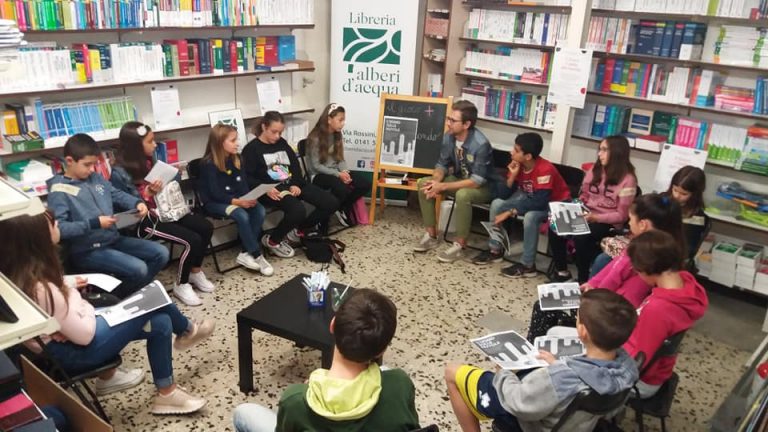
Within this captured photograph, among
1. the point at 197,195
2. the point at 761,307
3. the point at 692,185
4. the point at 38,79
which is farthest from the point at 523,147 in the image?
the point at 38,79

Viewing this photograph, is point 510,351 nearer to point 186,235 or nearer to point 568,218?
point 568,218

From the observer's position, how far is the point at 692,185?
3.94m

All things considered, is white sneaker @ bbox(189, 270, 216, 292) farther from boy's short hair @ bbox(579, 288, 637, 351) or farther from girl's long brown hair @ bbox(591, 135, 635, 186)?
girl's long brown hair @ bbox(591, 135, 635, 186)

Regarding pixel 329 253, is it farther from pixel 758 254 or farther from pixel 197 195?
pixel 758 254

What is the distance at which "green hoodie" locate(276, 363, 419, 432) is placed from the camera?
1.67 m

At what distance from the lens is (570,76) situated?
4.72 m

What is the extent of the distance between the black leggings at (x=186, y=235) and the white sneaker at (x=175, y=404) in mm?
1264

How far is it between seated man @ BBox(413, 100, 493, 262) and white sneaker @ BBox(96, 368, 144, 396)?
250 cm

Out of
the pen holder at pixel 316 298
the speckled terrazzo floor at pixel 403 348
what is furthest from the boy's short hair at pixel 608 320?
the pen holder at pixel 316 298

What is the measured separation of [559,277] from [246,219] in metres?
2.45

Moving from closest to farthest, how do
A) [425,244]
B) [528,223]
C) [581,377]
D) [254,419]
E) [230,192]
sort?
[581,377]
[254,419]
[230,192]
[528,223]
[425,244]

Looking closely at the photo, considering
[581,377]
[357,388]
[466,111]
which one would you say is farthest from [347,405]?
[466,111]

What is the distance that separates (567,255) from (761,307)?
143cm

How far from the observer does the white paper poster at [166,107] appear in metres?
4.26
